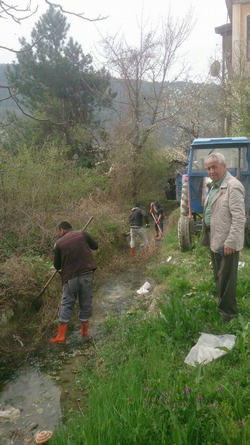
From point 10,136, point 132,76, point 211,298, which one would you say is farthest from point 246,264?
point 132,76

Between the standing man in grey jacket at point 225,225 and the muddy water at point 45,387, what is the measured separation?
2.03 meters

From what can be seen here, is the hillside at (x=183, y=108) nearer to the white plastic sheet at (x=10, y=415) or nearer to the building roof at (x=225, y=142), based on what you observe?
the building roof at (x=225, y=142)

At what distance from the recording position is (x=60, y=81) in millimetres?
21281

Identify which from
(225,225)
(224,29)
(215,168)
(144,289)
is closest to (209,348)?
(225,225)

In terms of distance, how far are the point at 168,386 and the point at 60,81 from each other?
21008mm

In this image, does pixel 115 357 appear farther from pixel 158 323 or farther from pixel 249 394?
pixel 249 394

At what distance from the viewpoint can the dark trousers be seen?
4.00 meters

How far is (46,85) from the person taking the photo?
2120cm

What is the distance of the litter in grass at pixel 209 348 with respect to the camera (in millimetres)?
3490

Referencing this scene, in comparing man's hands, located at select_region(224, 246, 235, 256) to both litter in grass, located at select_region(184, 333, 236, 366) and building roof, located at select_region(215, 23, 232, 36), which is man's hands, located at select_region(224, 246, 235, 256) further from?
building roof, located at select_region(215, 23, 232, 36)

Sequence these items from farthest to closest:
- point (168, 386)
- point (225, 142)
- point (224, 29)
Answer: point (224, 29)
point (225, 142)
point (168, 386)

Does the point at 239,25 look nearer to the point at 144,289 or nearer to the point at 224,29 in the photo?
the point at 224,29

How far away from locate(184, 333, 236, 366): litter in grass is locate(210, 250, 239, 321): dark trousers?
1.50 feet

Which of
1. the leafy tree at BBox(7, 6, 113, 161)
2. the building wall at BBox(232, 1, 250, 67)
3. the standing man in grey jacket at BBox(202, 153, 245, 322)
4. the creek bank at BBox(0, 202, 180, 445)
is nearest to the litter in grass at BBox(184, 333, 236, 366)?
the standing man in grey jacket at BBox(202, 153, 245, 322)
